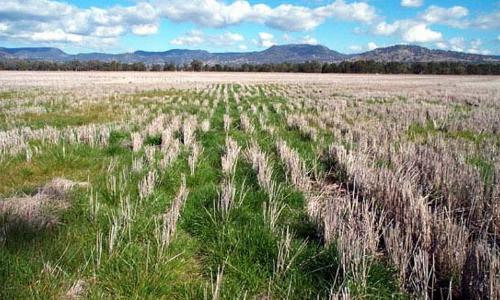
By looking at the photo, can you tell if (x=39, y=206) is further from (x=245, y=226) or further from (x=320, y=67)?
(x=320, y=67)

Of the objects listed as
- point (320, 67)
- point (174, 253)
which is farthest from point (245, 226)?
point (320, 67)

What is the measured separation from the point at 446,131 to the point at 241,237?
9928mm

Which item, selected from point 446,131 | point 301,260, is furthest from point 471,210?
point 446,131

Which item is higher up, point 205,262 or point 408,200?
point 408,200

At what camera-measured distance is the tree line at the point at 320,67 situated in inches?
4222

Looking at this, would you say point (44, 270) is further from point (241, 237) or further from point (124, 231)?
point (241, 237)

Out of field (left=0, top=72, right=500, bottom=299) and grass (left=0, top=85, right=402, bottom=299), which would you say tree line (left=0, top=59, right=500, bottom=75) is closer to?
field (left=0, top=72, right=500, bottom=299)

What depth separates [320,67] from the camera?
121 meters

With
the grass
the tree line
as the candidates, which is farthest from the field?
the tree line

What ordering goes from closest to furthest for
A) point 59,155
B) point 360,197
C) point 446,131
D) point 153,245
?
point 153,245 → point 360,197 → point 59,155 → point 446,131

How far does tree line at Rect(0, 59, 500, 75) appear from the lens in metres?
107

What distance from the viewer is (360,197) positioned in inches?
231

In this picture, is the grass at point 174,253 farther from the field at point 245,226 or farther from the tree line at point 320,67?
the tree line at point 320,67

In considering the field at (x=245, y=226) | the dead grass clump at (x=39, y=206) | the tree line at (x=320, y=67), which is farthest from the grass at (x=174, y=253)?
the tree line at (x=320, y=67)
